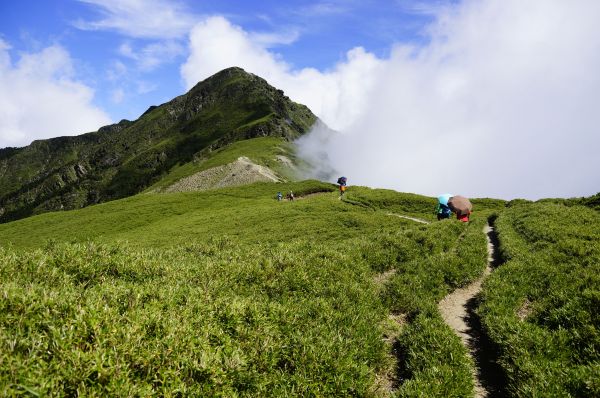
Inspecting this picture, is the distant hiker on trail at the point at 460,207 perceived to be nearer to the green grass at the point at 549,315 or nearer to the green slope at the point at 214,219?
the green slope at the point at 214,219

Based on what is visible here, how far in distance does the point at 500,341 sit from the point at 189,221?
61.3 metres

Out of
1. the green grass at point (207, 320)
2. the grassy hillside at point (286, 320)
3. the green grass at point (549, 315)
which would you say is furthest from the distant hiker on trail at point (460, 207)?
Result: the green grass at point (207, 320)

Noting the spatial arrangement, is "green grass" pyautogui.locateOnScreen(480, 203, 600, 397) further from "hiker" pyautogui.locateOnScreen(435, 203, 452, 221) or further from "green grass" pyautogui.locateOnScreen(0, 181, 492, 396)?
"hiker" pyautogui.locateOnScreen(435, 203, 452, 221)

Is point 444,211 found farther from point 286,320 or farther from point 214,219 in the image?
point 214,219

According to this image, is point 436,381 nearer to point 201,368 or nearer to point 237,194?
point 201,368

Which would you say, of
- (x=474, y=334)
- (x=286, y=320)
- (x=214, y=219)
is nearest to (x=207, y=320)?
(x=286, y=320)

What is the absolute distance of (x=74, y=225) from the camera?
7306cm

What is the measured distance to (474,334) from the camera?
1370cm

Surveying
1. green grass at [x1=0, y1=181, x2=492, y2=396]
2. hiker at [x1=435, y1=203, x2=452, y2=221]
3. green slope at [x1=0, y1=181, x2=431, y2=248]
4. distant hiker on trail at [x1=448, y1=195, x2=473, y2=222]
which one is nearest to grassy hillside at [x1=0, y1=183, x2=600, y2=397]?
green grass at [x1=0, y1=181, x2=492, y2=396]

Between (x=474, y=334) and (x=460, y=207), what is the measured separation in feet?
88.6

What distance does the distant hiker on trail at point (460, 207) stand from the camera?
3747 cm

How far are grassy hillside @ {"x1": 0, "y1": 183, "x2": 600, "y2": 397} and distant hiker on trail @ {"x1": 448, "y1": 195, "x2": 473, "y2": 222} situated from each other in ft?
44.9

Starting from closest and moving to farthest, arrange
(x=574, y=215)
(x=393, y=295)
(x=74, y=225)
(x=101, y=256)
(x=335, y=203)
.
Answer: (x=101, y=256), (x=393, y=295), (x=574, y=215), (x=335, y=203), (x=74, y=225)

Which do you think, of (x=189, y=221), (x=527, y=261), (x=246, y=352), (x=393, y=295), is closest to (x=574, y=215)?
(x=527, y=261)
